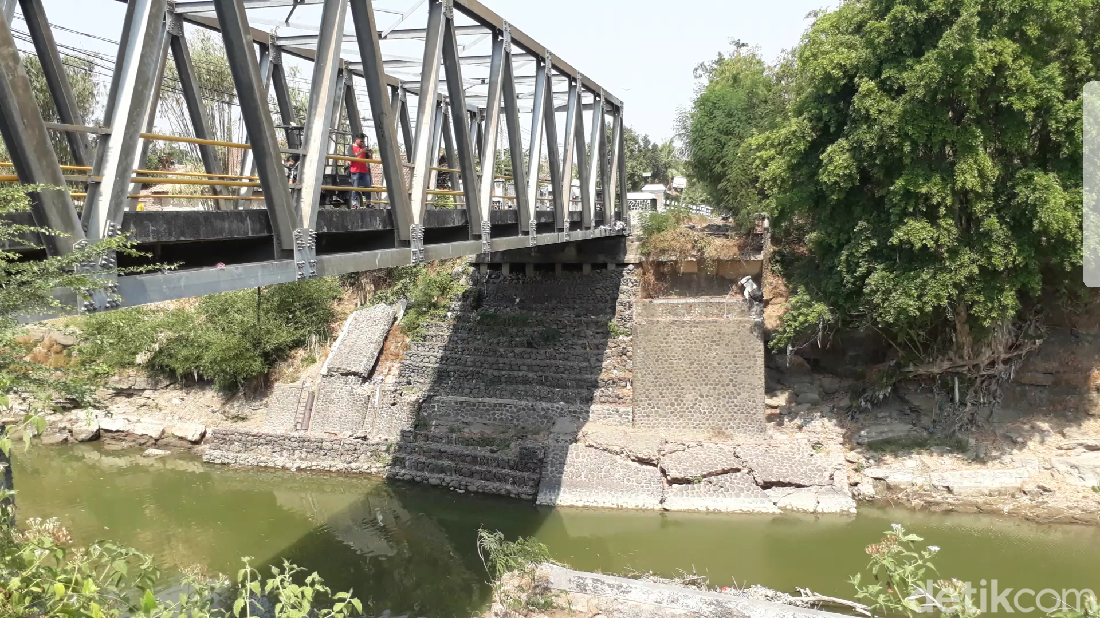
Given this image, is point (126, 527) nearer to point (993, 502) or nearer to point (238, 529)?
point (238, 529)

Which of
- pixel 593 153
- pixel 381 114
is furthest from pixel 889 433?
pixel 381 114

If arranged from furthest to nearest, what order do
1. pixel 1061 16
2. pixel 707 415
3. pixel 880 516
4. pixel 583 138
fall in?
pixel 707 415
pixel 583 138
pixel 880 516
pixel 1061 16

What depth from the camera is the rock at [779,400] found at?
15418mm

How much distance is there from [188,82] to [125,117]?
290 centimetres

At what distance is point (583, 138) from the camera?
510 inches

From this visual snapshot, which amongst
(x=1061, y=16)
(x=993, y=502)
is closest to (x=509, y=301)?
(x=993, y=502)

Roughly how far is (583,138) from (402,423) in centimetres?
732

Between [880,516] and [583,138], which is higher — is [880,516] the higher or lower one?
the lower one

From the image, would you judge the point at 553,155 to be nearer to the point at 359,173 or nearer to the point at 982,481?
the point at 359,173

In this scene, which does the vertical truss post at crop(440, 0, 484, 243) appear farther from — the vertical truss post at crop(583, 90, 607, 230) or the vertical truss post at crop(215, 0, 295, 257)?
the vertical truss post at crop(583, 90, 607, 230)

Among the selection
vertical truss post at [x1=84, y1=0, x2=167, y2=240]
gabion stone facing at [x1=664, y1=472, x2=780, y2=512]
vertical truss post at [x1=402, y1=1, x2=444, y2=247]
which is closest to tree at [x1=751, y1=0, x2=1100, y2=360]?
gabion stone facing at [x1=664, y1=472, x2=780, y2=512]

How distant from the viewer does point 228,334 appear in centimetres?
1786

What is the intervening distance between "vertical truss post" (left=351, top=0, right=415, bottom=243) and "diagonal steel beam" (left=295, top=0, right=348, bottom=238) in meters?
0.37

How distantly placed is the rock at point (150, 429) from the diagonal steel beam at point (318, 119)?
13.5 metres
